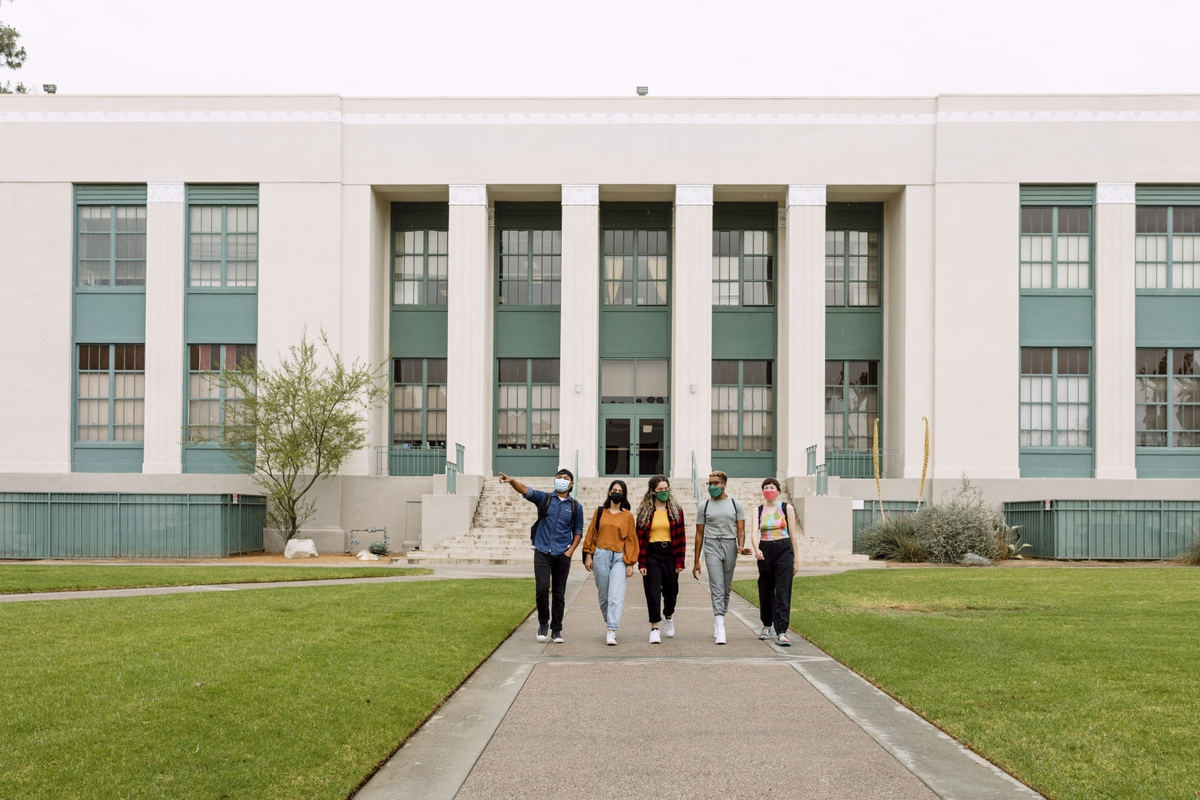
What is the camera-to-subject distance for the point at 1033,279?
32938 mm

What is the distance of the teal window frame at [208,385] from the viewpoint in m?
32.9

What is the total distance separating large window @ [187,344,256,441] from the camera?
3288 centimetres

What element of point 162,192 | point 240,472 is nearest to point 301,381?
point 240,472

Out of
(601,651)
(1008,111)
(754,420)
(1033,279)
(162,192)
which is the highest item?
(1008,111)

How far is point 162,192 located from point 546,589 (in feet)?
81.7

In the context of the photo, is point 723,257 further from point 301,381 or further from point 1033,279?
point 301,381

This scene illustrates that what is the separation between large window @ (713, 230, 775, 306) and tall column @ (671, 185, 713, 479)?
7.11ft

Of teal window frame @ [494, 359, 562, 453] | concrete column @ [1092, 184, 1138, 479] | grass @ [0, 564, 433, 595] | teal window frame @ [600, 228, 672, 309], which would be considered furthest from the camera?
teal window frame @ [600, 228, 672, 309]

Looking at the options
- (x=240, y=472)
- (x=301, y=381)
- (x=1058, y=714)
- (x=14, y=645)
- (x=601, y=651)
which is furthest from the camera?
(x=240, y=472)

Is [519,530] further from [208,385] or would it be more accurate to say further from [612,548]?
[612,548]

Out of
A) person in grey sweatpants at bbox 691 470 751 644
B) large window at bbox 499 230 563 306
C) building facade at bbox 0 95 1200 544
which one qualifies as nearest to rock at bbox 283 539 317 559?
building facade at bbox 0 95 1200 544

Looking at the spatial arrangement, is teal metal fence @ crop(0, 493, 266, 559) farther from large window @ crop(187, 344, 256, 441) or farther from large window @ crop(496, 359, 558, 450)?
large window @ crop(496, 359, 558, 450)

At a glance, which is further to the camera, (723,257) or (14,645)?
(723,257)

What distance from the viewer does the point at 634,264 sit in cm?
3588
